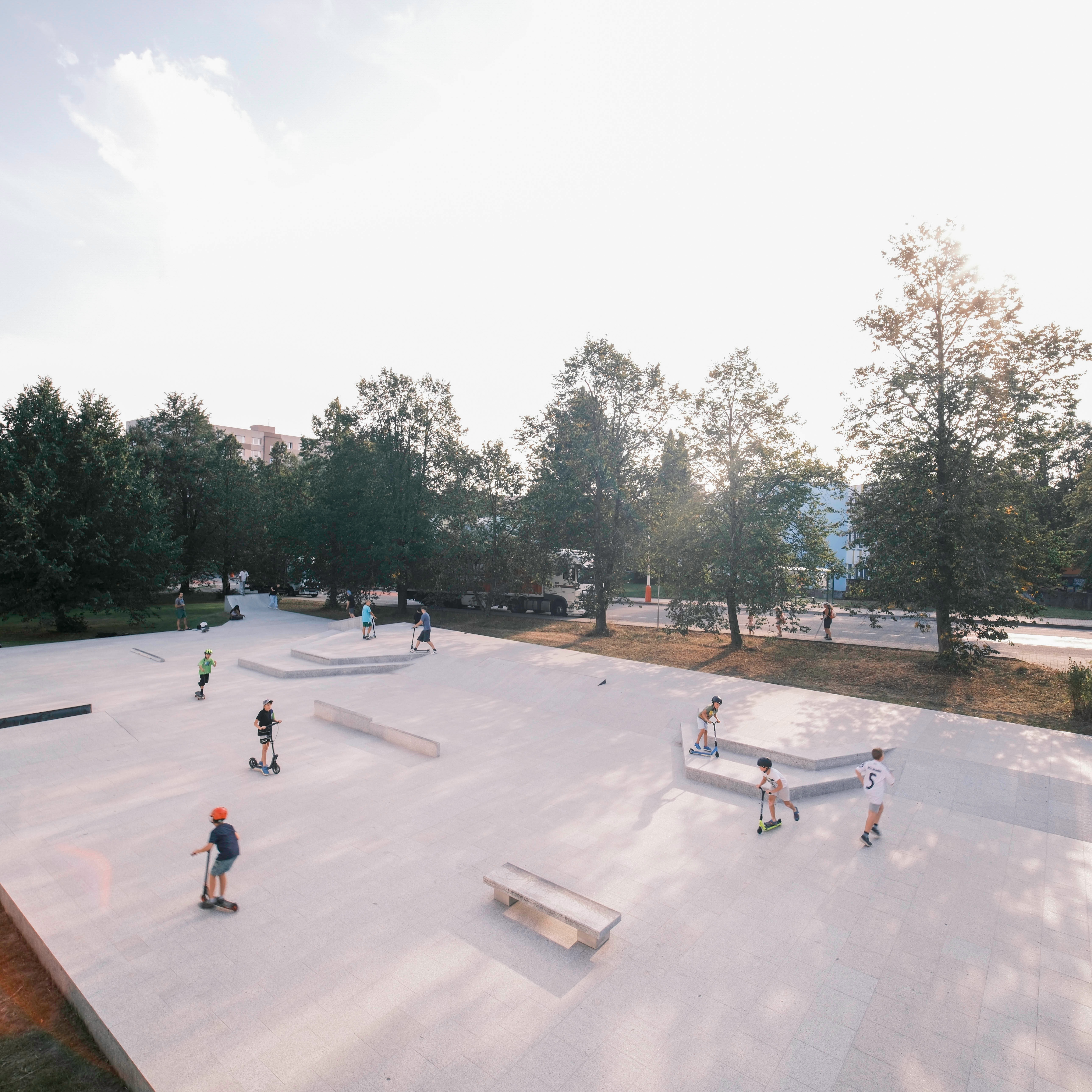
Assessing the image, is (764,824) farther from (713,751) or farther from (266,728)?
(266,728)

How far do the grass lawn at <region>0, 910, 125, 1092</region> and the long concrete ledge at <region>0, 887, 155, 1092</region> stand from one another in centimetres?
5

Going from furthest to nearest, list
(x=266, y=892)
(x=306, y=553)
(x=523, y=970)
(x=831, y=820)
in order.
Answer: (x=306, y=553) → (x=831, y=820) → (x=266, y=892) → (x=523, y=970)

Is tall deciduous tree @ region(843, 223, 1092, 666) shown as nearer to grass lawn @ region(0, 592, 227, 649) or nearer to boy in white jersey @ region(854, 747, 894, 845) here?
boy in white jersey @ region(854, 747, 894, 845)

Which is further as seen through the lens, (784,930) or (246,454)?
(246,454)

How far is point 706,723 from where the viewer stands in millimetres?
12297

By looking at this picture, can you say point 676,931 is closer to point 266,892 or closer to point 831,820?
point 831,820

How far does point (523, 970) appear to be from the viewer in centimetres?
613

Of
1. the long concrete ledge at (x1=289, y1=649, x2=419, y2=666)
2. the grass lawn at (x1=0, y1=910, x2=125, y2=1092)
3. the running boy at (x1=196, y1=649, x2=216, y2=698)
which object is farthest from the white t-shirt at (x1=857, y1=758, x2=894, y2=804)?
the running boy at (x1=196, y1=649, x2=216, y2=698)

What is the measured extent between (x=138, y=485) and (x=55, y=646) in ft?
28.0

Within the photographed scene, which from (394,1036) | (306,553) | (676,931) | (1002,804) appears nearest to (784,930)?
(676,931)

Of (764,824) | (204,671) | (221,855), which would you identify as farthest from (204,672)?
(764,824)

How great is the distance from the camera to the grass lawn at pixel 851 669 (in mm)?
15047

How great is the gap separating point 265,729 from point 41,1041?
238 inches

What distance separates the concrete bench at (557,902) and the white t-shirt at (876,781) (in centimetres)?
438
